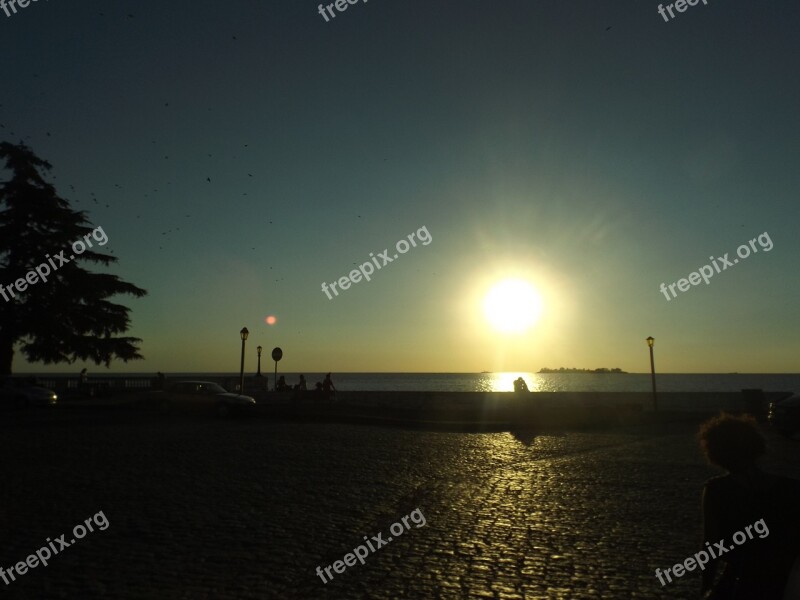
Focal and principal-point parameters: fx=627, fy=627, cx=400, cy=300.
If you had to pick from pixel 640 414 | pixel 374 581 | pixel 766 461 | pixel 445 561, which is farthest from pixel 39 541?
pixel 640 414

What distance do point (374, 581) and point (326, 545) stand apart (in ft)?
4.33

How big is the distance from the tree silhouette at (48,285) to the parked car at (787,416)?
104ft

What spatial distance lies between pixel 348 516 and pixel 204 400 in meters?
18.9

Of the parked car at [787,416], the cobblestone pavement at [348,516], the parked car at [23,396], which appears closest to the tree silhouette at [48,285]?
the parked car at [23,396]

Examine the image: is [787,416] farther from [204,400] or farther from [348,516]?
[204,400]

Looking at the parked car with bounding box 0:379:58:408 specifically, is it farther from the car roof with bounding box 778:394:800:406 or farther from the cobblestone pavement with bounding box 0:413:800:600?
the car roof with bounding box 778:394:800:406

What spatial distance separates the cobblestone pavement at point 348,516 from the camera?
590 cm

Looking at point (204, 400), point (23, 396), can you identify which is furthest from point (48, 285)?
point (204, 400)

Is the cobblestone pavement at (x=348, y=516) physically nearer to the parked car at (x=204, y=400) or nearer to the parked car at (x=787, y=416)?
the parked car at (x=787, y=416)

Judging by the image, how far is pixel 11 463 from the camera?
1298cm

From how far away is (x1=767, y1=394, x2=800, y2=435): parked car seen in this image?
61.3 ft

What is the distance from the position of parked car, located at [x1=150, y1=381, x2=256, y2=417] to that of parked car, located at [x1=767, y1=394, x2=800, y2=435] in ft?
60.9

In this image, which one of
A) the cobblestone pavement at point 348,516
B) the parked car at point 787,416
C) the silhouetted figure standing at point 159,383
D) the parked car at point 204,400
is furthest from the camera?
the silhouetted figure standing at point 159,383

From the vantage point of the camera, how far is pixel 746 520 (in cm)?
335
